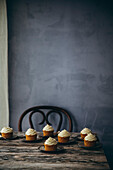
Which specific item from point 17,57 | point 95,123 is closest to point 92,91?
point 95,123

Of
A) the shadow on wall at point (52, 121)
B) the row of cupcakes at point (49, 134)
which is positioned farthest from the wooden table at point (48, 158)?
the shadow on wall at point (52, 121)

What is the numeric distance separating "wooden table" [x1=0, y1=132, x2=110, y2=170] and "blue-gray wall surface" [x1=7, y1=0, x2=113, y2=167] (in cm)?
99

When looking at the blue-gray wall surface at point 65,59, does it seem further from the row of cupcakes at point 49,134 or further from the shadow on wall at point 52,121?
the row of cupcakes at point 49,134

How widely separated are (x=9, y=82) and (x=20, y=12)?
92 cm

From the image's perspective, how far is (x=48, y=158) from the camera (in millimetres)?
1511

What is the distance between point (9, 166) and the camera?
1374 millimetres

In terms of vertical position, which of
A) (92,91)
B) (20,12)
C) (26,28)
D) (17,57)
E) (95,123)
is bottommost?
(95,123)

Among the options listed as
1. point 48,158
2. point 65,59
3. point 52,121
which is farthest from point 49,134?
point 65,59

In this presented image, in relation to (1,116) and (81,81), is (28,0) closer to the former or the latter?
(81,81)

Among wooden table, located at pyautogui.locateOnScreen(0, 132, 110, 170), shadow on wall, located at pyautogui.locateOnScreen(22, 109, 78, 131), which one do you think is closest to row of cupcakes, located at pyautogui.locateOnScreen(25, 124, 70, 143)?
wooden table, located at pyautogui.locateOnScreen(0, 132, 110, 170)

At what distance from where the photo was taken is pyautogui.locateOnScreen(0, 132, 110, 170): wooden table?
138 cm

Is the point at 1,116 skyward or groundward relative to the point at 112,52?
groundward

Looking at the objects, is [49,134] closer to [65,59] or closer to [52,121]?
[52,121]

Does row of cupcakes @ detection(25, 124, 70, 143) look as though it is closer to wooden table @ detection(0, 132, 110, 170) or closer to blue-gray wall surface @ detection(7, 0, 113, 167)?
wooden table @ detection(0, 132, 110, 170)
